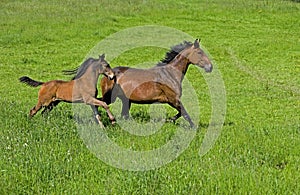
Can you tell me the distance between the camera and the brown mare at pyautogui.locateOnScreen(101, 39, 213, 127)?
11.1 m

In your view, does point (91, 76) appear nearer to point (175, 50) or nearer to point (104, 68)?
point (104, 68)

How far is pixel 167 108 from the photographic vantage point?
1457 centimetres

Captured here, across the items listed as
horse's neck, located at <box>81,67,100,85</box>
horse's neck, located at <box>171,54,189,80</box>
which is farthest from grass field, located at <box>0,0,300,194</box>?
horse's neck, located at <box>171,54,189,80</box>

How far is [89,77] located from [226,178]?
13.5ft

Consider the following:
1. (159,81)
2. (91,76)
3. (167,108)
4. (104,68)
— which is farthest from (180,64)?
(167,108)

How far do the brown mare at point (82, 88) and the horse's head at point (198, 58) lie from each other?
2076 millimetres

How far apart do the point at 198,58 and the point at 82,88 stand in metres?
2.64

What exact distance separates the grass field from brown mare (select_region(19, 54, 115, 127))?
37 cm

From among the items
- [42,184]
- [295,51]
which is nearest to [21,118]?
[42,184]

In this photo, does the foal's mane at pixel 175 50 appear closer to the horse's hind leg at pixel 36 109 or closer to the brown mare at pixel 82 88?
the brown mare at pixel 82 88

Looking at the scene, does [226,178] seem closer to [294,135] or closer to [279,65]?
[294,135]

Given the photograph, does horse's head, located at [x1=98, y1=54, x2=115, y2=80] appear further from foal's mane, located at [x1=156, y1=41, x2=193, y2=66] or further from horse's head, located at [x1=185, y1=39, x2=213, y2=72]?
horse's head, located at [x1=185, y1=39, x2=213, y2=72]

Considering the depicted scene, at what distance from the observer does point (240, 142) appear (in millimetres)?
8742

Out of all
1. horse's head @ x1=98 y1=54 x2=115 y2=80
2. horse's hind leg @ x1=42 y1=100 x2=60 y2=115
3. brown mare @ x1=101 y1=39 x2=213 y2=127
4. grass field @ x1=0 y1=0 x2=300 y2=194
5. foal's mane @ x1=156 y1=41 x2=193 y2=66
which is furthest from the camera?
foal's mane @ x1=156 y1=41 x2=193 y2=66
